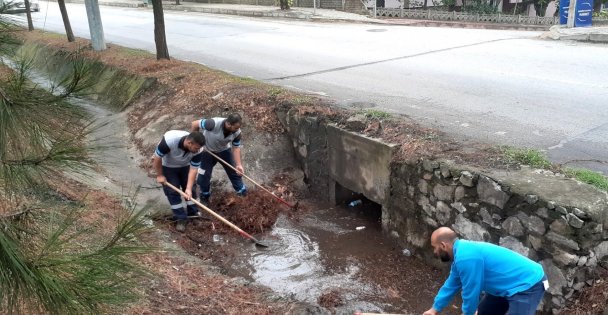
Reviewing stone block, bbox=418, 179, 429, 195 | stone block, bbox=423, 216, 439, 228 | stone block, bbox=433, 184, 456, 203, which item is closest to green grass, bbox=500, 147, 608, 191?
stone block, bbox=433, 184, 456, 203

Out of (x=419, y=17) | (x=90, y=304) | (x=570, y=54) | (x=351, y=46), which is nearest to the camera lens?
(x=90, y=304)

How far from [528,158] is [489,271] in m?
2.25

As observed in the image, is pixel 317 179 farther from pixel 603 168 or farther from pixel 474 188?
pixel 603 168

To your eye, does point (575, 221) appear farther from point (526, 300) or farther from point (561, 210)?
point (526, 300)

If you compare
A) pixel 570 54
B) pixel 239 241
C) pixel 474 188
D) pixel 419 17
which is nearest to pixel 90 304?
pixel 474 188

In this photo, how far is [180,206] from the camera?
6.94 m

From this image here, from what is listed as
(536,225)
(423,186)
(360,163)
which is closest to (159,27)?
(360,163)

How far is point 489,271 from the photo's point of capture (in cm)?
375

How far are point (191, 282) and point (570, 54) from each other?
10.9 m

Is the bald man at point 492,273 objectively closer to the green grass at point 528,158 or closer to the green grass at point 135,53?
the green grass at point 528,158

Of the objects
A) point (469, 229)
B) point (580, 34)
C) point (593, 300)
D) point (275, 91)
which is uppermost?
point (580, 34)

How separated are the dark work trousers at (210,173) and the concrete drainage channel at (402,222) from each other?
76 cm

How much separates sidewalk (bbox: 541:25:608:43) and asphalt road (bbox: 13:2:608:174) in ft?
1.59

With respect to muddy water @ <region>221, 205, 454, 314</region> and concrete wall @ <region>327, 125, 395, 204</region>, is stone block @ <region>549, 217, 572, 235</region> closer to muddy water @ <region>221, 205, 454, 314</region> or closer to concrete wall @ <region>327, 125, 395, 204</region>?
muddy water @ <region>221, 205, 454, 314</region>
